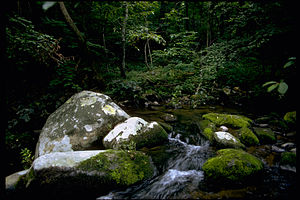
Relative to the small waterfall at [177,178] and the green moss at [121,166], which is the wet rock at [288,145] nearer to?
the small waterfall at [177,178]

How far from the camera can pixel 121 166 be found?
2723 mm

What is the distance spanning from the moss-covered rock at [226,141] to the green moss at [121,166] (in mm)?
1952

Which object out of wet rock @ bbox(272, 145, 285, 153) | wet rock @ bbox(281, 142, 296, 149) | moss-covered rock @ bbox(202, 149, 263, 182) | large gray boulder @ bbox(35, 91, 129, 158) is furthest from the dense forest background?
moss-covered rock @ bbox(202, 149, 263, 182)

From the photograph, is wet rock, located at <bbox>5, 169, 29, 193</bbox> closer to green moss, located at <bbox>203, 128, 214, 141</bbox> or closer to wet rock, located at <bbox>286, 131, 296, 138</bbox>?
green moss, located at <bbox>203, 128, 214, 141</bbox>

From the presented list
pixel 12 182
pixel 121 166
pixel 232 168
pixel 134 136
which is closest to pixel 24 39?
pixel 12 182

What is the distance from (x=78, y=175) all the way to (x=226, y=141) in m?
3.34

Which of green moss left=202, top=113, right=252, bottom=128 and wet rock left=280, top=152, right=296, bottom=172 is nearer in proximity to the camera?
wet rock left=280, top=152, right=296, bottom=172

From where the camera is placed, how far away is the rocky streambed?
245 centimetres

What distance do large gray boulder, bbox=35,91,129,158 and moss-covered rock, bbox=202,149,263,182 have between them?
2.70 metres

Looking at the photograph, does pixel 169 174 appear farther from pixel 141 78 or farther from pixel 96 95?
pixel 141 78

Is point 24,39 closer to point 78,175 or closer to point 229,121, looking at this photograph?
point 78,175

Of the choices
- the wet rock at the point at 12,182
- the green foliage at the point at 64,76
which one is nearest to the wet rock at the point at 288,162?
the wet rock at the point at 12,182

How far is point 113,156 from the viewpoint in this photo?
2.84 meters

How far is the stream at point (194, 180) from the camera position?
2455mm
